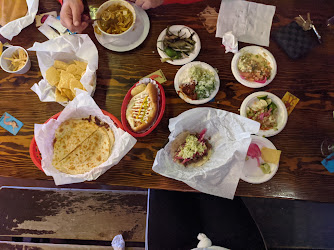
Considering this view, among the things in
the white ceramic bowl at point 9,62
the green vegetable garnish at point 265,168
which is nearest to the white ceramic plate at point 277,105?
the green vegetable garnish at point 265,168

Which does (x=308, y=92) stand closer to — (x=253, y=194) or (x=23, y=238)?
(x=253, y=194)

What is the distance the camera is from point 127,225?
8.04 ft

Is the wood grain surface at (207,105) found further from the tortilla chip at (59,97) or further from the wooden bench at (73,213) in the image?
the wooden bench at (73,213)

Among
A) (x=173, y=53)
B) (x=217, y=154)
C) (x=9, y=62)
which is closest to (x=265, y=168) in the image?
(x=217, y=154)

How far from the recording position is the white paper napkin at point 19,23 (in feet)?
6.57

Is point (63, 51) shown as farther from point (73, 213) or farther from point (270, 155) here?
point (270, 155)

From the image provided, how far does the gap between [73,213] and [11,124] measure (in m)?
1.03

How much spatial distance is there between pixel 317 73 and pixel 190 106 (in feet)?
3.34

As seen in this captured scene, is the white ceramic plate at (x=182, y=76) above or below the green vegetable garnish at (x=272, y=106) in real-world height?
above

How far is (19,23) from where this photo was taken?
2.01m

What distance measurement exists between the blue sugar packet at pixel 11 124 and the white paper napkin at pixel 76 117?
0.35 metres

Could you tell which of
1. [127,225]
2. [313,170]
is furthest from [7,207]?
[313,170]

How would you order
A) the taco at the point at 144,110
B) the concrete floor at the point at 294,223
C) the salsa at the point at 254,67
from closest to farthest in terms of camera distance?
the taco at the point at 144,110 → the salsa at the point at 254,67 → the concrete floor at the point at 294,223

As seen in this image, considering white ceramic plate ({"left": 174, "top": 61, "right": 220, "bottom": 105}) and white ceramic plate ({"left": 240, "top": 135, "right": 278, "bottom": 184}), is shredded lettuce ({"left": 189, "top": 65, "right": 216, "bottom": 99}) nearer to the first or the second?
white ceramic plate ({"left": 174, "top": 61, "right": 220, "bottom": 105})
